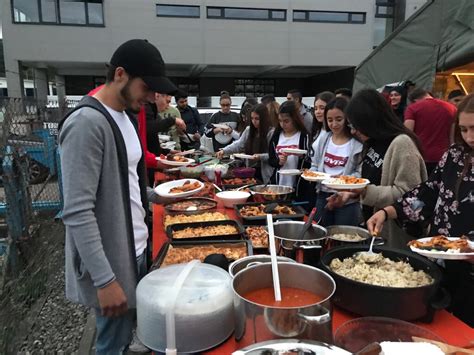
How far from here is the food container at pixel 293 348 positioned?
0.93m

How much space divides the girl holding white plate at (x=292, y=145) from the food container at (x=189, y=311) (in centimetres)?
260

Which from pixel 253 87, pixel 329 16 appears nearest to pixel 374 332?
pixel 329 16

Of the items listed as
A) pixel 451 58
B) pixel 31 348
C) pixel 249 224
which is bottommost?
pixel 31 348

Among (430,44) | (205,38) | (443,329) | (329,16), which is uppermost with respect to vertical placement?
(329,16)

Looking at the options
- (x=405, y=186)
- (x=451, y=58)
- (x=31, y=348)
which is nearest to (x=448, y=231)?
(x=405, y=186)

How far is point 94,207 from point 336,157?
2187 mm

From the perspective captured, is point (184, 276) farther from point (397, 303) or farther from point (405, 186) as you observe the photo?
point (405, 186)

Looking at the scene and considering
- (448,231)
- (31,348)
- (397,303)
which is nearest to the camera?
(397,303)

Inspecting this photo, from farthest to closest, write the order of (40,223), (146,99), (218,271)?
(40,223) < (146,99) < (218,271)

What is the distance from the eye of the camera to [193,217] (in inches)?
98.7

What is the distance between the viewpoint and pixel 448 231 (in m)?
1.65

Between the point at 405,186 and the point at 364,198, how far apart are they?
24 cm

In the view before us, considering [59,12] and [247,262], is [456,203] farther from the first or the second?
[59,12]

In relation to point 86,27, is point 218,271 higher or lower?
lower
